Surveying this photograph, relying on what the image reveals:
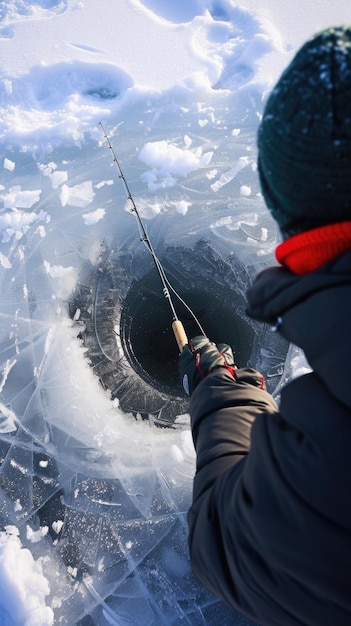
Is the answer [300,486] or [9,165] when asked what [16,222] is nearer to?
[9,165]

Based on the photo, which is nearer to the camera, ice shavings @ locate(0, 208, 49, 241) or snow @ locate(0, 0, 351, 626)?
snow @ locate(0, 0, 351, 626)

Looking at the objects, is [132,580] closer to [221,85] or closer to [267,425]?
[267,425]

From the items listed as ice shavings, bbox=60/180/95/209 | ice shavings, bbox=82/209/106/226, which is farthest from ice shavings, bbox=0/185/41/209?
ice shavings, bbox=82/209/106/226

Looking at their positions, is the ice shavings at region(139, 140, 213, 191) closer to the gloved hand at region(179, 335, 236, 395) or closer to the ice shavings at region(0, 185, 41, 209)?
the ice shavings at region(0, 185, 41, 209)

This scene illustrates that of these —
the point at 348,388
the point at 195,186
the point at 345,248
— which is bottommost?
the point at 195,186

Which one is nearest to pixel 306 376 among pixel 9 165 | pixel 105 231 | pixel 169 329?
pixel 169 329

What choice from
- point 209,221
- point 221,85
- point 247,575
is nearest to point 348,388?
point 247,575

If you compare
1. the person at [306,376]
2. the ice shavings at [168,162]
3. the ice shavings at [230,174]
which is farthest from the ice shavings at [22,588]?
Answer: the ice shavings at [230,174]

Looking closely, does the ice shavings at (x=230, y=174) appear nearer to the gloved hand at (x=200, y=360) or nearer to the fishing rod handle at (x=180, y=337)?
the fishing rod handle at (x=180, y=337)
